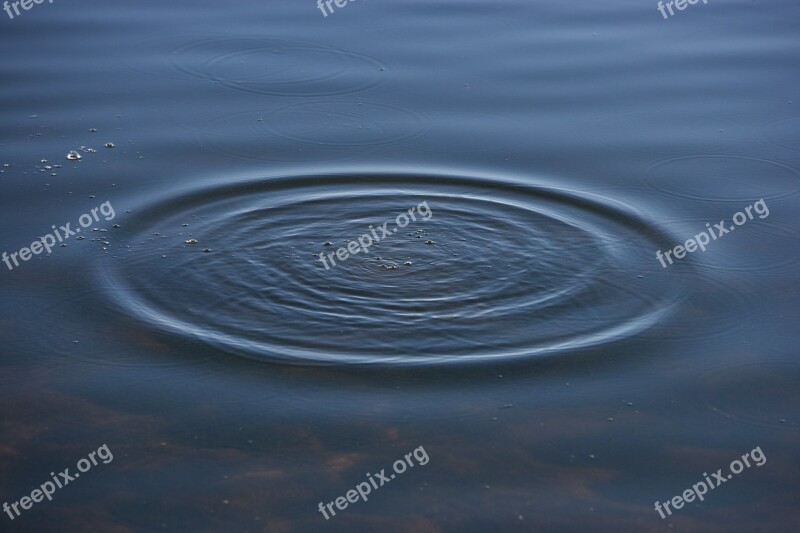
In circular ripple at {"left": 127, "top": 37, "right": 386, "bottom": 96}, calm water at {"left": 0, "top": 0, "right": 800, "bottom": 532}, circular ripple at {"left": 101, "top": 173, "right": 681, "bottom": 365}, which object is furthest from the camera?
circular ripple at {"left": 127, "top": 37, "right": 386, "bottom": 96}

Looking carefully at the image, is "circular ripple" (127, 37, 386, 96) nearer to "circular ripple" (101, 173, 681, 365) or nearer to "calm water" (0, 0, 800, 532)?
"calm water" (0, 0, 800, 532)

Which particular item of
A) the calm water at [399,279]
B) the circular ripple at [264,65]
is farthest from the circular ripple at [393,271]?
the circular ripple at [264,65]

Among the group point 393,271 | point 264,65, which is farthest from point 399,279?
point 264,65

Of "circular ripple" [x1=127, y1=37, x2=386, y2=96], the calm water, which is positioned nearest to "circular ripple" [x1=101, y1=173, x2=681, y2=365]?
the calm water

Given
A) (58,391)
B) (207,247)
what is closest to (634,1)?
(207,247)

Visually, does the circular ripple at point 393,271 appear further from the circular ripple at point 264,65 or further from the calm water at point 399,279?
the circular ripple at point 264,65

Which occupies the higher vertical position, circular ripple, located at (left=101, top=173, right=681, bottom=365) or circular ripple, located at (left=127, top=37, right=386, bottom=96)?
circular ripple, located at (left=127, top=37, right=386, bottom=96)

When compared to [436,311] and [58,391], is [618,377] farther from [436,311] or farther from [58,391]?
[58,391]
